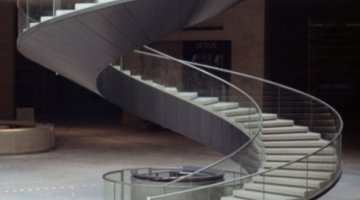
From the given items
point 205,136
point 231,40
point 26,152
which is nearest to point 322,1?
point 231,40

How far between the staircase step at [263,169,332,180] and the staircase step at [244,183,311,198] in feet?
0.74

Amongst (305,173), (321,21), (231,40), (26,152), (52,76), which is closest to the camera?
(305,173)

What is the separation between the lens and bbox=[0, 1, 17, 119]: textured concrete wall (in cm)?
3616

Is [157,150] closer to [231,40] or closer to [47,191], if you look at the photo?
[231,40]

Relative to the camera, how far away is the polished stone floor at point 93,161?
19078 mm

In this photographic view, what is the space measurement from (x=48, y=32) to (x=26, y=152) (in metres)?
11.6

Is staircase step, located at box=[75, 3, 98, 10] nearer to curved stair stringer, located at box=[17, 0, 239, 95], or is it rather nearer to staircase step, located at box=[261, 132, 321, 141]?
curved stair stringer, located at box=[17, 0, 239, 95]

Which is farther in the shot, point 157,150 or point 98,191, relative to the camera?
point 157,150

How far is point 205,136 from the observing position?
18656 mm

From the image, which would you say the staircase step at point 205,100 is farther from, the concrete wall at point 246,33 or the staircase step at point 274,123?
the concrete wall at point 246,33

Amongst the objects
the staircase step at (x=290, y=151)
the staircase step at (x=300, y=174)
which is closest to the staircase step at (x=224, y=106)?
the staircase step at (x=290, y=151)

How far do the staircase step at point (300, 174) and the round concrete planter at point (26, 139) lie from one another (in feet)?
41.3

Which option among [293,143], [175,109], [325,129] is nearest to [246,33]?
[175,109]

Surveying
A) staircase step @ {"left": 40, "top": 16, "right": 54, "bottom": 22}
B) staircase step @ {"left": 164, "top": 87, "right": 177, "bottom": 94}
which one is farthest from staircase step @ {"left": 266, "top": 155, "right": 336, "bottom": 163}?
staircase step @ {"left": 40, "top": 16, "right": 54, "bottom": 22}
